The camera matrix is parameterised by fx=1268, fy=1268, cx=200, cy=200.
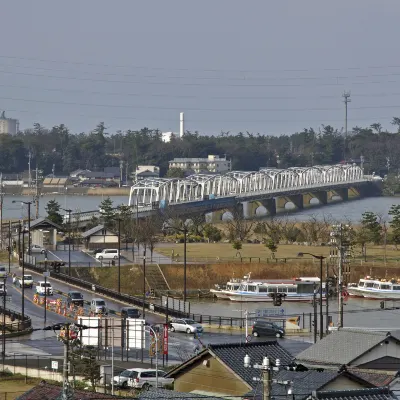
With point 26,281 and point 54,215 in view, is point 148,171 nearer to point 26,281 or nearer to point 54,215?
point 54,215

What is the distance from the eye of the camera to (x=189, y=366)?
22422mm

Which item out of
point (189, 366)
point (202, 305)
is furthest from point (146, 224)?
point (189, 366)

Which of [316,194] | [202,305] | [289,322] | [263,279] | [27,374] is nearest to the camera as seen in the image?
[27,374]

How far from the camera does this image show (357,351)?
24.1 metres

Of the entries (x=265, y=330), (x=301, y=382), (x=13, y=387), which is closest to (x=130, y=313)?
(x=265, y=330)

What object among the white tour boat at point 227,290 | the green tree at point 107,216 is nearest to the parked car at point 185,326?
the white tour boat at point 227,290

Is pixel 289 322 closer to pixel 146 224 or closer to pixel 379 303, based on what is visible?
pixel 379 303

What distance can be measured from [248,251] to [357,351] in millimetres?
Answer: 40270

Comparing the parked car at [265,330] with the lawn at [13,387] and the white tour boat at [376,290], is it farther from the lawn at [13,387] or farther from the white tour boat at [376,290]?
the white tour boat at [376,290]

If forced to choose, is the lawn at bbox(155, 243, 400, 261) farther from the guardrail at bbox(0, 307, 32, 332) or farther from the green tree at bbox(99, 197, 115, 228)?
the guardrail at bbox(0, 307, 32, 332)

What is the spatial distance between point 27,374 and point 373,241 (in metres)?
40.9

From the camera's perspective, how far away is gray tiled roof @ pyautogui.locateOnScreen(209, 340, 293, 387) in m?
21.7

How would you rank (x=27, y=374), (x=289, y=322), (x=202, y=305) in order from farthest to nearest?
(x=202, y=305), (x=289, y=322), (x=27, y=374)

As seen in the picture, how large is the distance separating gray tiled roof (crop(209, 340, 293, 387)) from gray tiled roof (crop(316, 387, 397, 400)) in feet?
10.4
